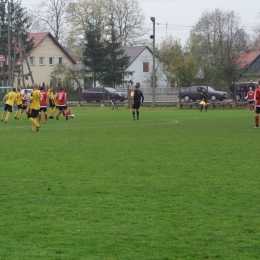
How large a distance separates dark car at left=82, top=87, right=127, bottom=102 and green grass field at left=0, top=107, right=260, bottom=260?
150 ft

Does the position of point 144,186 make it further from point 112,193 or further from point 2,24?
point 2,24

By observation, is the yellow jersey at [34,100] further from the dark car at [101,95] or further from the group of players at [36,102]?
the dark car at [101,95]

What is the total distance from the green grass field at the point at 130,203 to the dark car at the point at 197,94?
137 feet

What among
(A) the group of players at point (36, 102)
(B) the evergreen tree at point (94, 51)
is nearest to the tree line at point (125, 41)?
(B) the evergreen tree at point (94, 51)

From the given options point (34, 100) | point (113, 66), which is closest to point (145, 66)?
point (113, 66)

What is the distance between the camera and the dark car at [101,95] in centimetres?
6384

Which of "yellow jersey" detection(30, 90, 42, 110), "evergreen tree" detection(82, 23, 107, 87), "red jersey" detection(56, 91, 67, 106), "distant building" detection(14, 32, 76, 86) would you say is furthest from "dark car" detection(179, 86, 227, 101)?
"distant building" detection(14, 32, 76, 86)

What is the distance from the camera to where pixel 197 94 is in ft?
198

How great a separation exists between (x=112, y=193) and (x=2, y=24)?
245 ft

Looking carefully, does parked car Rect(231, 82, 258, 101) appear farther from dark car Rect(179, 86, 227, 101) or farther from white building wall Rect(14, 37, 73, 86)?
white building wall Rect(14, 37, 73, 86)

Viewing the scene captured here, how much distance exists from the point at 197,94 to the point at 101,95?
32.6 ft

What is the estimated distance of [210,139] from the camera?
21391 millimetres

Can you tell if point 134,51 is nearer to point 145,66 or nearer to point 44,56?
point 145,66

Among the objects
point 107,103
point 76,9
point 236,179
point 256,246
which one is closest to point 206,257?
point 256,246
